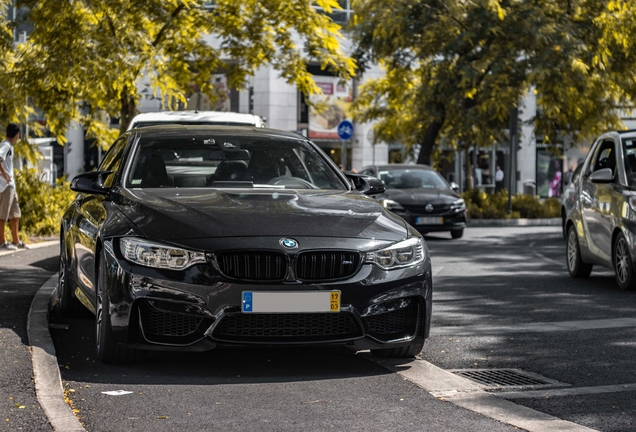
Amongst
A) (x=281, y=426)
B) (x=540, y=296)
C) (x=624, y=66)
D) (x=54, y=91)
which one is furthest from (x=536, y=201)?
(x=281, y=426)

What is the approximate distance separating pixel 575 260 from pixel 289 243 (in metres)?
7.39

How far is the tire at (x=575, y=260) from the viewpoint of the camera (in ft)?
42.9

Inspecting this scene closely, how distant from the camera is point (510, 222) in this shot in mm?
28141

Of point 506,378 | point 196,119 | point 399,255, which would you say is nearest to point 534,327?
point 506,378

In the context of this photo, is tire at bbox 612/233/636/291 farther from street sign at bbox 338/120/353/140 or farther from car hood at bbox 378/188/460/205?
street sign at bbox 338/120/353/140

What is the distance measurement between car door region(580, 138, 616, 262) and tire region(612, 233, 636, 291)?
0.13 metres

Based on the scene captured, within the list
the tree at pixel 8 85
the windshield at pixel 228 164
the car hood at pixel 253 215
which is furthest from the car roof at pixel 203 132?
the tree at pixel 8 85

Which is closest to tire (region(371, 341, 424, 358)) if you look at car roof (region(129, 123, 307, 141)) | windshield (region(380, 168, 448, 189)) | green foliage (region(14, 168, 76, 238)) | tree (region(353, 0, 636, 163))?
car roof (region(129, 123, 307, 141))

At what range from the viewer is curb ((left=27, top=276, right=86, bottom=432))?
5.24 meters

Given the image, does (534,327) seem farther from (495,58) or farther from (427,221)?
(495,58)

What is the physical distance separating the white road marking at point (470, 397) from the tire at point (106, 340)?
156 centimetres

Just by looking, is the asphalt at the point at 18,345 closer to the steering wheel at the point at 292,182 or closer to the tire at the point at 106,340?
the tire at the point at 106,340

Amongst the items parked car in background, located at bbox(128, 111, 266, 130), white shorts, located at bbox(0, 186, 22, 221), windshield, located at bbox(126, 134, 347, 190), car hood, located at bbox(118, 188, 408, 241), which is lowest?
white shorts, located at bbox(0, 186, 22, 221)

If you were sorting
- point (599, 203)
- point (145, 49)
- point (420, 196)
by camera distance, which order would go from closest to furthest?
point (599, 203) < point (145, 49) < point (420, 196)
